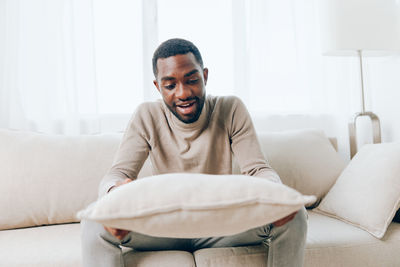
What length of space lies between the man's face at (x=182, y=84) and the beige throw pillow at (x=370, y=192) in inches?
27.7

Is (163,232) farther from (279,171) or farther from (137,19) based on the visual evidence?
(137,19)

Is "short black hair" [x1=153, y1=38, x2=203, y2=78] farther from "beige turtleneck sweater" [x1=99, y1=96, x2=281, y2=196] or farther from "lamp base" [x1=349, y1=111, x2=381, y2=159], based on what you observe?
"lamp base" [x1=349, y1=111, x2=381, y2=159]

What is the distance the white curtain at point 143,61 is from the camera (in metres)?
1.83

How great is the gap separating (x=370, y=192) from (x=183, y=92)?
0.79 m

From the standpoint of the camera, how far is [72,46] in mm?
1846

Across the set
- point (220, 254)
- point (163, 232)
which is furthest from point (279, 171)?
point (163, 232)

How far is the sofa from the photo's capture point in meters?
1.07

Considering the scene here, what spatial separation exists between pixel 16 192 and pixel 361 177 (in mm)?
1391

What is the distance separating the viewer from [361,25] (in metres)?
1.80

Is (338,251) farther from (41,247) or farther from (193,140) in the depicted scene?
(41,247)

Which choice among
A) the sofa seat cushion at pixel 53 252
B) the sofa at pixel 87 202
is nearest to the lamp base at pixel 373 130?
the sofa at pixel 87 202

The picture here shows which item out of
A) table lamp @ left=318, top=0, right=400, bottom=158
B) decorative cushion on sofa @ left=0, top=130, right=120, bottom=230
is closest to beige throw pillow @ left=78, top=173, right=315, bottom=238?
decorative cushion on sofa @ left=0, top=130, right=120, bottom=230

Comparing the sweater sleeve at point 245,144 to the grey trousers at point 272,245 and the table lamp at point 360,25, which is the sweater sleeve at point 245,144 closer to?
the grey trousers at point 272,245

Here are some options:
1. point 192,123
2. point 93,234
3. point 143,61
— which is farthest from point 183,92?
point 143,61
